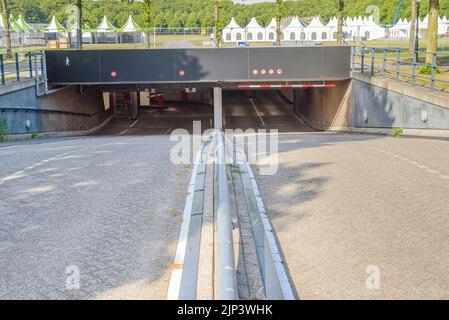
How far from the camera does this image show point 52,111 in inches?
1136

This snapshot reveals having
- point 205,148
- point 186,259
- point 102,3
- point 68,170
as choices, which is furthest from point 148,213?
point 102,3

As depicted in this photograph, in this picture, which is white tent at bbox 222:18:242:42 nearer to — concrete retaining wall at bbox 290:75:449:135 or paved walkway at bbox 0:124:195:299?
concrete retaining wall at bbox 290:75:449:135

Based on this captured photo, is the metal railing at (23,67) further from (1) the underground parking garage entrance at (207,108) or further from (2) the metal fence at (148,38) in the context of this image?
(2) the metal fence at (148,38)

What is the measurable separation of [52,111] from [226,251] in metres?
25.7

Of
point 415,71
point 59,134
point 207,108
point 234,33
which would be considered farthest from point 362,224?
point 234,33

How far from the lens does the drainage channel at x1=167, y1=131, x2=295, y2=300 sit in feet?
15.3

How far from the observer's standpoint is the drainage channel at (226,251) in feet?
15.3

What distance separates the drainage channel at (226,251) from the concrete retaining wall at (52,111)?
16.2m

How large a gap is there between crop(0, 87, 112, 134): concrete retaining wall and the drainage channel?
53.0ft

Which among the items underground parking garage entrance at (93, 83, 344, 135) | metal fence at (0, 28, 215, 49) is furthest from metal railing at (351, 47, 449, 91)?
metal fence at (0, 28, 215, 49)

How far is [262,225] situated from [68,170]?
493 centimetres

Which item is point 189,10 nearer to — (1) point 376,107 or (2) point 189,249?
(1) point 376,107

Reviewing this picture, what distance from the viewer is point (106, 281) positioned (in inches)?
203
